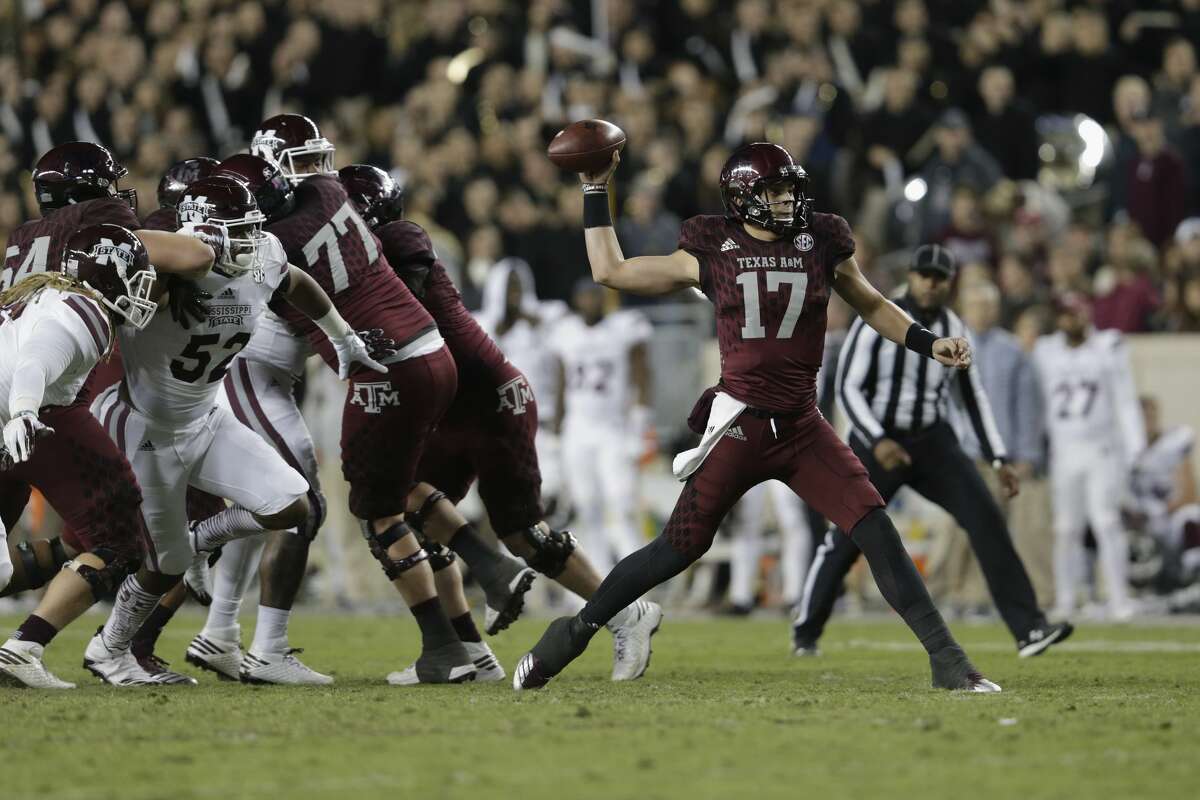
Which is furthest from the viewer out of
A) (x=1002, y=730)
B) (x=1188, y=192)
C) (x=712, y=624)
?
(x=1188, y=192)

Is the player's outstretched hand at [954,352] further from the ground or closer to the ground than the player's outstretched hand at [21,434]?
further from the ground

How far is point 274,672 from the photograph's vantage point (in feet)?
24.1

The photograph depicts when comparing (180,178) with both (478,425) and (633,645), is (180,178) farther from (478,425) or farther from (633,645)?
(633,645)

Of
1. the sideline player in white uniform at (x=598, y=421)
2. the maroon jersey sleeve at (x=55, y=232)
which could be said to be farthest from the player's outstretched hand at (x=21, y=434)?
the sideline player in white uniform at (x=598, y=421)

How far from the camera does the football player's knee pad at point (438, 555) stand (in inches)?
304

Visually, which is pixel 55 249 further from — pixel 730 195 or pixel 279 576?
pixel 730 195

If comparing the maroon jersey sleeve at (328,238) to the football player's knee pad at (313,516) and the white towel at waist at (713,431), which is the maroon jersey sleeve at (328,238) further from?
the white towel at waist at (713,431)

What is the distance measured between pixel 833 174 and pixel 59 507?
9270 millimetres

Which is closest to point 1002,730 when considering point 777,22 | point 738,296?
point 738,296

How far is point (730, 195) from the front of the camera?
6.79 meters

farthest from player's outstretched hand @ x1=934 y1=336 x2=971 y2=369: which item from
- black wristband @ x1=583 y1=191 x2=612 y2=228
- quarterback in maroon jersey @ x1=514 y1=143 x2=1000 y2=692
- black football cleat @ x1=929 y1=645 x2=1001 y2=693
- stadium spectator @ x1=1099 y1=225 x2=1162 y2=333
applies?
stadium spectator @ x1=1099 y1=225 x2=1162 y2=333

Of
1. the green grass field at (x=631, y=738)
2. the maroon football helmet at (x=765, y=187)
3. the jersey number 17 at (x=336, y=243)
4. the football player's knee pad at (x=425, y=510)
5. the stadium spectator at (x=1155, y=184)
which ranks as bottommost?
the green grass field at (x=631, y=738)

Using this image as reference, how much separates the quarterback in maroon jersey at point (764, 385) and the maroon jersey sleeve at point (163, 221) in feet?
5.34

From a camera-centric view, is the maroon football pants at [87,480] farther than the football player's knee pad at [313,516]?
No
